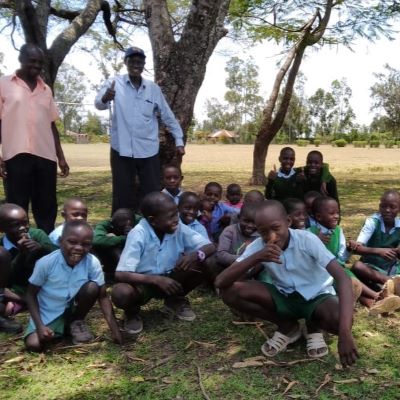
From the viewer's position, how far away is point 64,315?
10.1ft

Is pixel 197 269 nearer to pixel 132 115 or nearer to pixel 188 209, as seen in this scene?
pixel 188 209

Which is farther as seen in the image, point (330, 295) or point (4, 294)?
point (4, 294)

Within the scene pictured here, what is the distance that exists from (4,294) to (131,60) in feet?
7.58

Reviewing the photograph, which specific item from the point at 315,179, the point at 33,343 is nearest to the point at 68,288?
the point at 33,343

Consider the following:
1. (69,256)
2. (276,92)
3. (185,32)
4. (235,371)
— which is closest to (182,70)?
(185,32)

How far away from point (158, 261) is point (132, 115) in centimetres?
178

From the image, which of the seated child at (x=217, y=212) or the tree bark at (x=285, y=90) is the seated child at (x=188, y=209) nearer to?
the seated child at (x=217, y=212)

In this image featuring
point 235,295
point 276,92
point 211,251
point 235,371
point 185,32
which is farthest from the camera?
point 276,92

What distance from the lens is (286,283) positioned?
9.40ft

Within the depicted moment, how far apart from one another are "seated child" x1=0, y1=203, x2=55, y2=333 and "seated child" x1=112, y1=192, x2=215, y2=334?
2.25 feet

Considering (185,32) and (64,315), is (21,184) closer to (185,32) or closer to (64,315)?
(64,315)

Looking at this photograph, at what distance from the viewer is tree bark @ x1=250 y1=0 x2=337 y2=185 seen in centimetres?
1068

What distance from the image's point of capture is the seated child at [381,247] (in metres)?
3.82

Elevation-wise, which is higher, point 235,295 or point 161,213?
point 161,213
